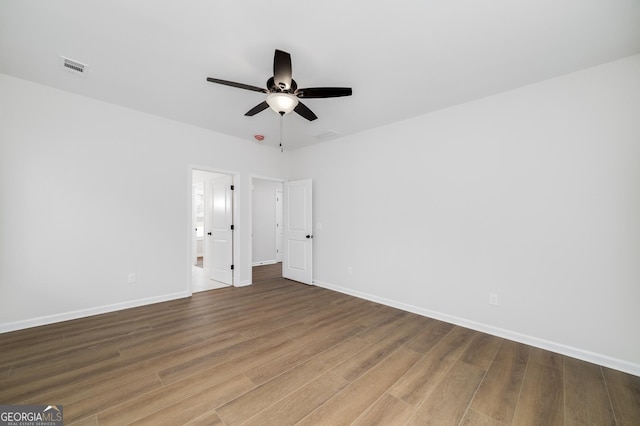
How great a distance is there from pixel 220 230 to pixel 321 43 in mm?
4153

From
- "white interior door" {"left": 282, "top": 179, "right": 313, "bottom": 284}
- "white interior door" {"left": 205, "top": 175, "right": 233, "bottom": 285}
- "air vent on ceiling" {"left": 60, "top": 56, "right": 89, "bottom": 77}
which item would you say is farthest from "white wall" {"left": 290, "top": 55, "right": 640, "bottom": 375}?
"air vent on ceiling" {"left": 60, "top": 56, "right": 89, "bottom": 77}

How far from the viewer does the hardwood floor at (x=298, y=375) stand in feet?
5.53

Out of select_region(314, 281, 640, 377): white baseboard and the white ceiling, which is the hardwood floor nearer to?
select_region(314, 281, 640, 377): white baseboard

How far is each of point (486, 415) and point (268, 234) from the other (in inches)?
250

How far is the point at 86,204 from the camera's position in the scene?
326 centimetres

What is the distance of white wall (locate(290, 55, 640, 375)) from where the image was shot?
2301 millimetres

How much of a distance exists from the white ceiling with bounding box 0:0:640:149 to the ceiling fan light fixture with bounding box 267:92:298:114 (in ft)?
1.27

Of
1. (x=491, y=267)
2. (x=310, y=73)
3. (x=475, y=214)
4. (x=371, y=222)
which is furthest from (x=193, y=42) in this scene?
(x=491, y=267)

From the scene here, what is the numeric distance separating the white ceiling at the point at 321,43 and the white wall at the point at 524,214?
0.40 metres

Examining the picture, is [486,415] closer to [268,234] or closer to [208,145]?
[208,145]

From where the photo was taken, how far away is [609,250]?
7.65ft

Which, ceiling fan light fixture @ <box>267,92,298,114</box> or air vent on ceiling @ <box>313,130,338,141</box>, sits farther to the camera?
air vent on ceiling @ <box>313,130,338,141</box>

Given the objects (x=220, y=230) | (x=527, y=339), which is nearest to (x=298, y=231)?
(x=220, y=230)

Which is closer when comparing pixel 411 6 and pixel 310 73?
pixel 411 6
